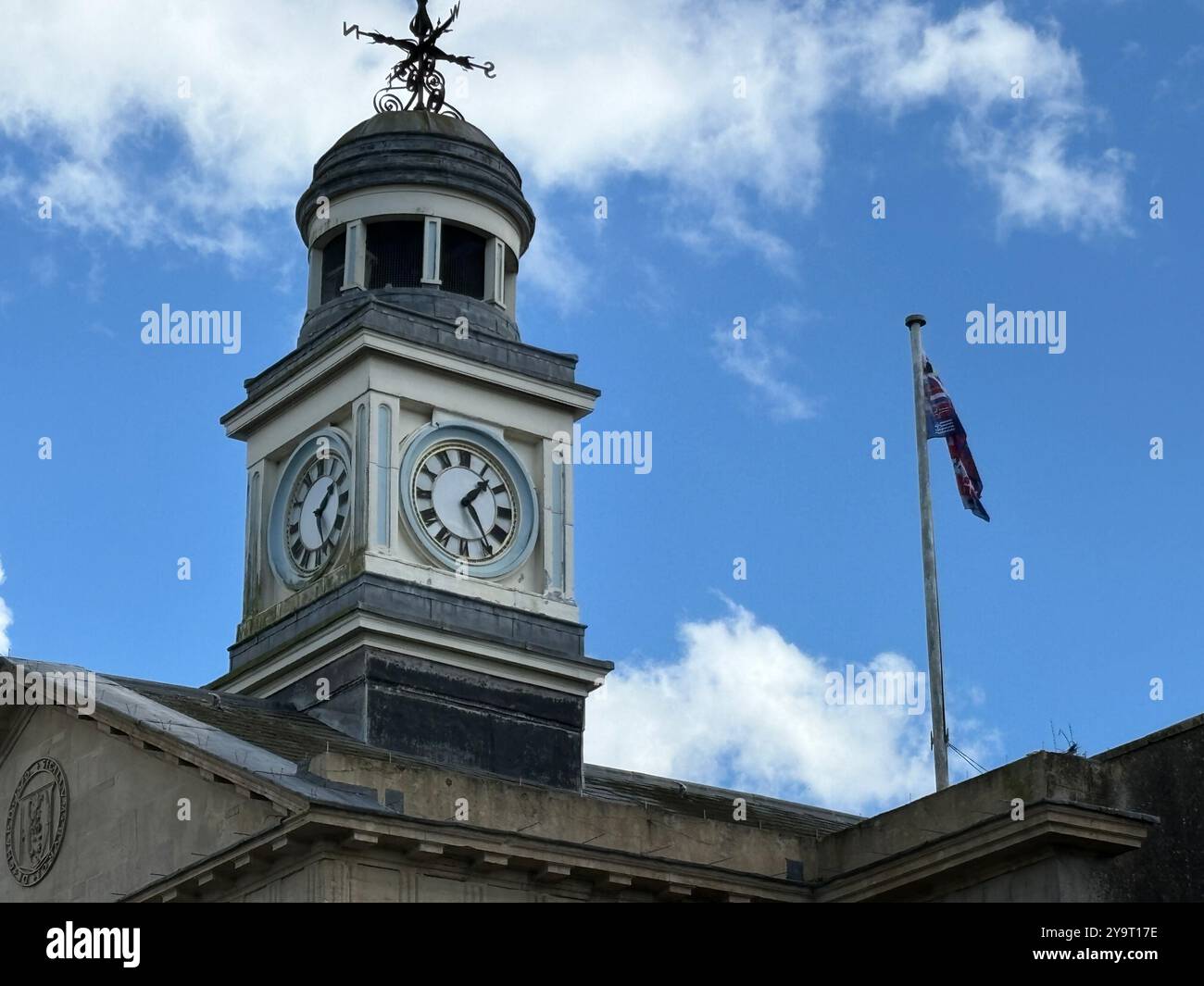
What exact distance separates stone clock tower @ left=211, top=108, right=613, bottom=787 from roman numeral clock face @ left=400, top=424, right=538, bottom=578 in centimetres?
4

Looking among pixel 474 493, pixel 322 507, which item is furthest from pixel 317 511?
pixel 474 493

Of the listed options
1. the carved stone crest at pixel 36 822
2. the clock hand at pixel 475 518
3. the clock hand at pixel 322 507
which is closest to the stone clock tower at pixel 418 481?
the clock hand at pixel 475 518

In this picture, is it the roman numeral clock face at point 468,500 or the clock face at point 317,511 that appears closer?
the roman numeral clock face at point 468,500

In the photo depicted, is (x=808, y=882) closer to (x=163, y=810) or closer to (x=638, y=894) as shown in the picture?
(x=638, y=894)

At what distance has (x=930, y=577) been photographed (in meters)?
41.2

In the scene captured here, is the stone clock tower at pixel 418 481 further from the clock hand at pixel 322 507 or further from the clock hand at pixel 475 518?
the clock hand at pixel 322 507

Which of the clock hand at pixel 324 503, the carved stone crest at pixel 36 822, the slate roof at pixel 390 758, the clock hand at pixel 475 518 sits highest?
the clock hand at pixel 324 503

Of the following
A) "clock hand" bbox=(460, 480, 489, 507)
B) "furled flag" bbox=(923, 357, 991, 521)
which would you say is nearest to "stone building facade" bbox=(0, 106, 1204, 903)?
"clock hand" bbox=(460, 480, 489, 507)

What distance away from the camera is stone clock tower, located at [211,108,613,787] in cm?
4362

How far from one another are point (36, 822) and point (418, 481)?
941 centimetres

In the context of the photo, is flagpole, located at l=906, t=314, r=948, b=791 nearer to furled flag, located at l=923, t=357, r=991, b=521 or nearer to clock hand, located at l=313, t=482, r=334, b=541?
furled flag, located at l=923, t=357, r=991, b=521

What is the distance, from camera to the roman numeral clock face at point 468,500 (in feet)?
148
